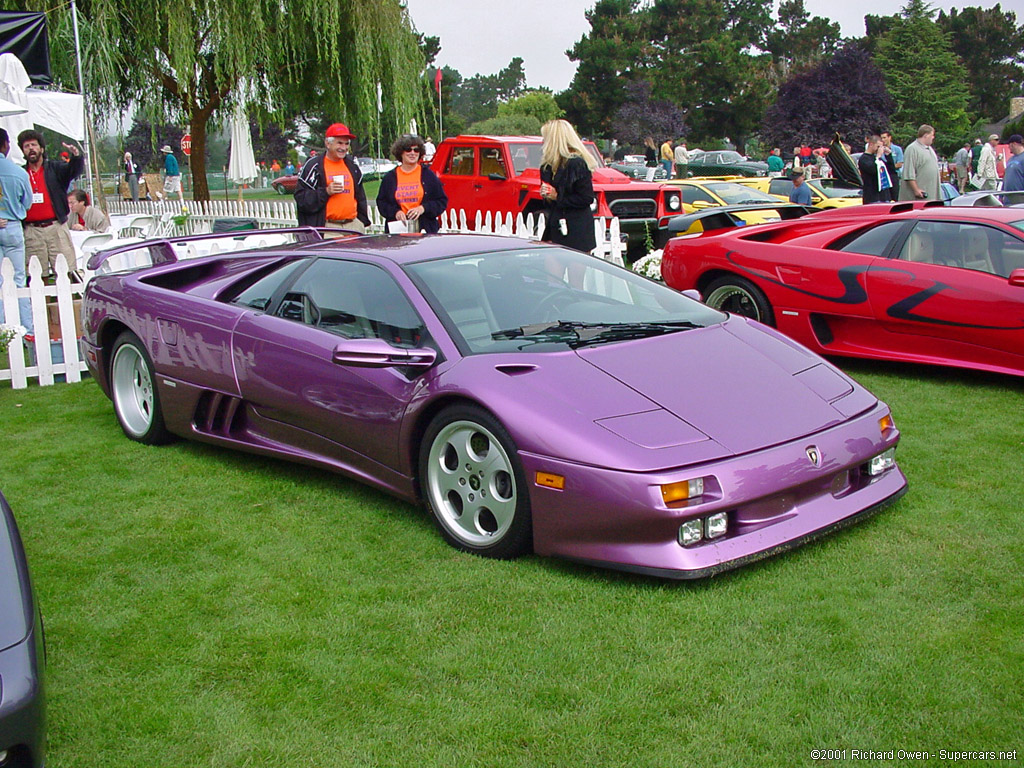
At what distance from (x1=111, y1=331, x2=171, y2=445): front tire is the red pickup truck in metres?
8.92

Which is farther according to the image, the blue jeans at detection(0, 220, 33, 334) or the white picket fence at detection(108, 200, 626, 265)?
the white picket fence at detection(108, 200, 626, 265)

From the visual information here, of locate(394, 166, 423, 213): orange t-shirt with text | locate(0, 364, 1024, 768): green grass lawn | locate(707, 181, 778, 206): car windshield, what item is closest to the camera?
locate(0, 364, 1024, 768): green grass lawn

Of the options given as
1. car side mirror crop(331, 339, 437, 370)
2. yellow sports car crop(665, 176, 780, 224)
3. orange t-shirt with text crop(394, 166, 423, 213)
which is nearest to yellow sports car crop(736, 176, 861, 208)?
yellow sports car crop(665, 176, 780, 224)

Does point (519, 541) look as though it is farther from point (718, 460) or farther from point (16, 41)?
point (16, 41)

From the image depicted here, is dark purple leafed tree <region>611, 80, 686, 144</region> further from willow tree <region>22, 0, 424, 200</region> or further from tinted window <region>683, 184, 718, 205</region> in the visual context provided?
willow tree <region>22, 0, 424, 200</region>

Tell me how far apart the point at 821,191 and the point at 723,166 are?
19.2m

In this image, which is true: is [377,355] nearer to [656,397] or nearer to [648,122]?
[656,397]

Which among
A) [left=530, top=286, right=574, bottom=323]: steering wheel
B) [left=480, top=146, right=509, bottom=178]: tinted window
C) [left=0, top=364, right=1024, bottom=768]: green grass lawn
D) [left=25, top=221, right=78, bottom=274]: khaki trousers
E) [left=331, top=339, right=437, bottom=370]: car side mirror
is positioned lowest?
[left=0, top=364, right=1024, bottom=768]: green grass lawn

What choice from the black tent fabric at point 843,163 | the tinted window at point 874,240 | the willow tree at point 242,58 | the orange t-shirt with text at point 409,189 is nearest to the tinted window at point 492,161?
the willow tree at point 242,58

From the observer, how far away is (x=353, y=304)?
183 inches

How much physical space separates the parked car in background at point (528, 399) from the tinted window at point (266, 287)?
0.6 inches

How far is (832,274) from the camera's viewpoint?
6938mm

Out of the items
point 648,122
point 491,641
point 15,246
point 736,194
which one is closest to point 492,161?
point 736,194

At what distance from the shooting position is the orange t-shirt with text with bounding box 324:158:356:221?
8.48 metres
